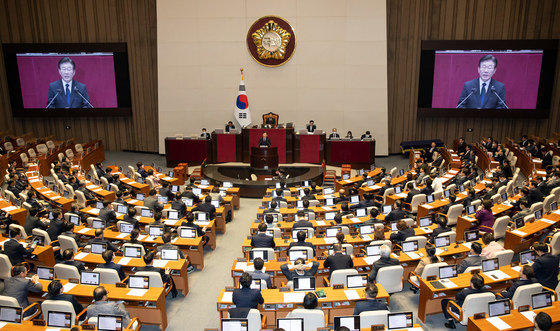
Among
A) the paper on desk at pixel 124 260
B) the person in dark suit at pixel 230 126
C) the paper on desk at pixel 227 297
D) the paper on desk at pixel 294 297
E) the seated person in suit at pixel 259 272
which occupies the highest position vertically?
the person in dark suit at pixel 230 126

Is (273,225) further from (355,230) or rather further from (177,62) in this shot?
(177,62)

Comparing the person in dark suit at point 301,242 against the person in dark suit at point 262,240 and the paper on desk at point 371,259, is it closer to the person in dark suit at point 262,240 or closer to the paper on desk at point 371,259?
the person in dark suit at point 262,240

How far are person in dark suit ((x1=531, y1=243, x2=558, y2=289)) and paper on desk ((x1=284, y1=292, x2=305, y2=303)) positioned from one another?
439 centimetres

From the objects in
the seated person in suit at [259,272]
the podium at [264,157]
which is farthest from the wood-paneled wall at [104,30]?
the seated person in suit at [259,272]

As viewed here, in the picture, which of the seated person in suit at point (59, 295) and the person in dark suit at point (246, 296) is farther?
the person in dark suit at point (246, 296)

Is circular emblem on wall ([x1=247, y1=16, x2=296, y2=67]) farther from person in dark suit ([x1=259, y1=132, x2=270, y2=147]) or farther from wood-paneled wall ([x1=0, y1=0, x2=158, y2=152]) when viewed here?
wood-paneled wall ([x1=0, y1=0, x2=158, y2=152])

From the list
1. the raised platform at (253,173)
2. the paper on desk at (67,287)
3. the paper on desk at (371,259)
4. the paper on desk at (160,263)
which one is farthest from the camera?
the raised platform at (253,173)

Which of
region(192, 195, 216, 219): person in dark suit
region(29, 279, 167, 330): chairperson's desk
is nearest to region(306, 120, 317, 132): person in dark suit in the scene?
region(192, 195, 216, 219): person in dark suit

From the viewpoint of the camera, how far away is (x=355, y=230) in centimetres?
1120

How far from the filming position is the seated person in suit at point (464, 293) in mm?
7035

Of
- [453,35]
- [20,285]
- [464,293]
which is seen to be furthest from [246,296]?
[453,35]

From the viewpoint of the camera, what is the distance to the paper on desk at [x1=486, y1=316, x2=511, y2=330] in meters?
6.47

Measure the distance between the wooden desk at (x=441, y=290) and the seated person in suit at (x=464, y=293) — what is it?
0.17 metres

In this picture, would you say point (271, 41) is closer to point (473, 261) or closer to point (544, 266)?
point (473, 261)
